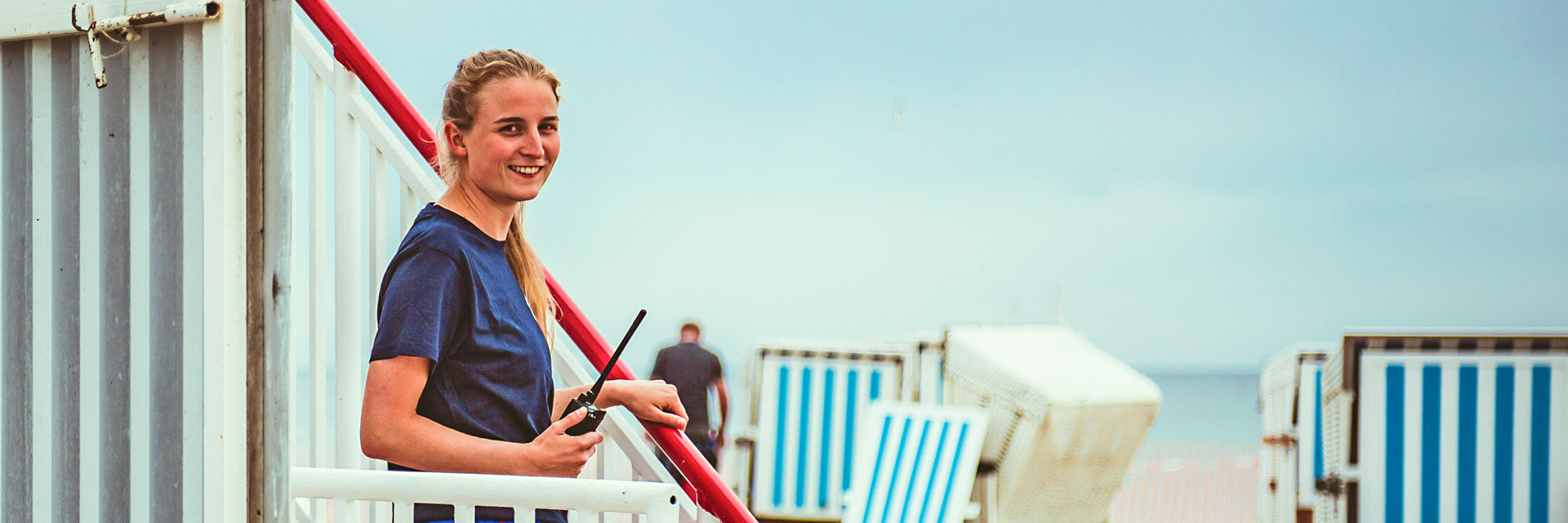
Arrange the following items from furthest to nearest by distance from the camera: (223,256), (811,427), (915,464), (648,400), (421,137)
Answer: (811,427), (915,464), (421,137), (648,400), (223,256)

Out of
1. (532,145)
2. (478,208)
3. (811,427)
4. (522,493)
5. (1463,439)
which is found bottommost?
(811,427)

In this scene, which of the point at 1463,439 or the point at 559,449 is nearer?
the point at 559,449

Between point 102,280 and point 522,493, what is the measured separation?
621 mm

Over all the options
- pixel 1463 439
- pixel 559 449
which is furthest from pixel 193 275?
pixel 1463 439

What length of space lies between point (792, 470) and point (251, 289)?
22.4 ft

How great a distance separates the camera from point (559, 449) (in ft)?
6.39

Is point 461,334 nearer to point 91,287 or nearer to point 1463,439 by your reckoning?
point 91,287

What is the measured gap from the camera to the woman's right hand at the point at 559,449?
6.34 ft


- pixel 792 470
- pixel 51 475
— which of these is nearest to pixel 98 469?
pixel 51 475

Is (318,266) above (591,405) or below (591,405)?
above

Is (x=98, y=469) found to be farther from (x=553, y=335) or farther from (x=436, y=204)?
(x=553, y=335)

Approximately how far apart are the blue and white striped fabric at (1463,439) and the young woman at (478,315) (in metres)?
3.61

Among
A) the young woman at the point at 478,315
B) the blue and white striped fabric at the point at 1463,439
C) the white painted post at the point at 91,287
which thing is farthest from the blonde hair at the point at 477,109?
the blue and white striped fabric at the point at 1463,439

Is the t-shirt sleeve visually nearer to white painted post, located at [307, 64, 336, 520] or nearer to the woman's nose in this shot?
the woman's nose
